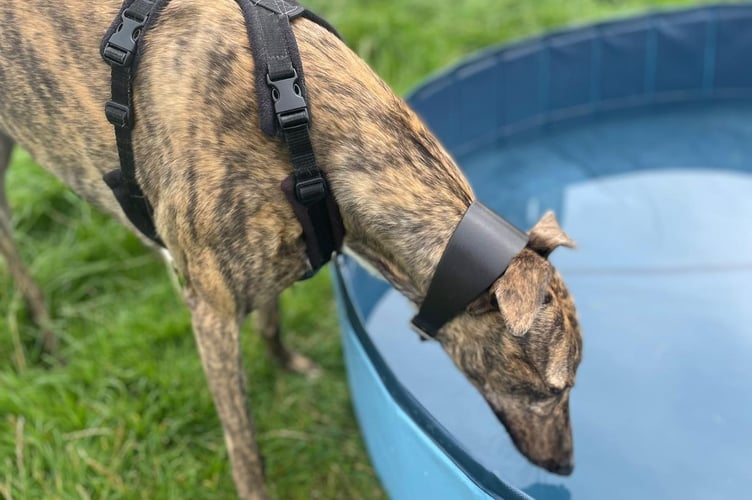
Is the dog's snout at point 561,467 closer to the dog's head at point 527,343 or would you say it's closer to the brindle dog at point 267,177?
the dog's head at point 527,343

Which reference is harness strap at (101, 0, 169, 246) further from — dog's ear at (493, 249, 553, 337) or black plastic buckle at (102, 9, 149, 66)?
dog's ear at (493, 249, 553, 337)

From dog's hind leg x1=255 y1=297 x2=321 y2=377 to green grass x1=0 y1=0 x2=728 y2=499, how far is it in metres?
0.05

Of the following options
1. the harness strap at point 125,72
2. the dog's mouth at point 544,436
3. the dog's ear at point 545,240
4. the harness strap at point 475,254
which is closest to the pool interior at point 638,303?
the dog's mouth at point 544,436

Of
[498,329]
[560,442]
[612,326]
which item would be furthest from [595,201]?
[498,329]

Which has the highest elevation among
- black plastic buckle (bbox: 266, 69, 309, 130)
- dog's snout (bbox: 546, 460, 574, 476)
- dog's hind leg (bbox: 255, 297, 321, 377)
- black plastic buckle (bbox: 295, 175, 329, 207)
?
black plastic buckle (bbox: 266, 69, 309, 130)

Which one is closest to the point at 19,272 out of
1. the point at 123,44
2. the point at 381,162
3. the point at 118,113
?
the point at 118,113

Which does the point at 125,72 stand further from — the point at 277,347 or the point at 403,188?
the point at 277,347

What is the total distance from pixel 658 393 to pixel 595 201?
1409mm

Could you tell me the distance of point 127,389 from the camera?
365 cm

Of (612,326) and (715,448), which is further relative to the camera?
(612,326)

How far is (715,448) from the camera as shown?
132 inches

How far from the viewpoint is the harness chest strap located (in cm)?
234

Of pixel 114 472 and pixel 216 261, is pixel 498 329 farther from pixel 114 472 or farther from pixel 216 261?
pixel 114 472

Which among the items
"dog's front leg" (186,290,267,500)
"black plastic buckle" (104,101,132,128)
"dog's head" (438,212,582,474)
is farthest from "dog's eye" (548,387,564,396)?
"black plastic buckle" (104,101,132,128)
